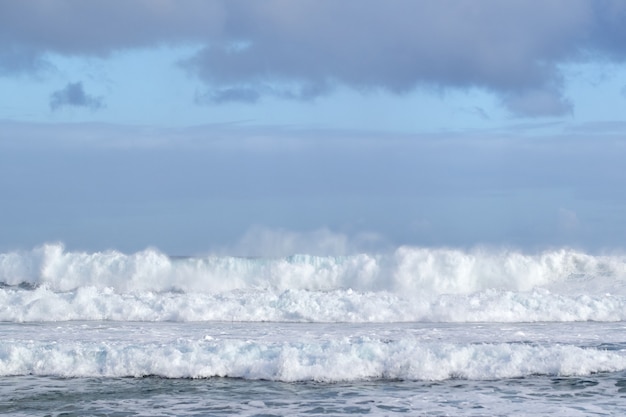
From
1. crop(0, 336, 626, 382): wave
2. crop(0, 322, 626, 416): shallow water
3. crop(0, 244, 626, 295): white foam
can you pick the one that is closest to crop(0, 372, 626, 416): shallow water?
crop(0, 322, 626, 416): shallow water

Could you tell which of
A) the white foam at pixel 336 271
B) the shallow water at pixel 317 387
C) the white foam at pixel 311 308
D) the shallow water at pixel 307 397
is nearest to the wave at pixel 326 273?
the white foam at pixel 336 271

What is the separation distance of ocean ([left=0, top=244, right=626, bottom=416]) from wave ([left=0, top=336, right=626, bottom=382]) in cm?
2

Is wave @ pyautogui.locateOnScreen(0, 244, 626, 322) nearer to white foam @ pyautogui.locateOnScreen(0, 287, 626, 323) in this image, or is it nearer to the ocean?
the ocean

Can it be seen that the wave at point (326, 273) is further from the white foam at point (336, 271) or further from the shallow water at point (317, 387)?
the shallow water at point (317, 387)

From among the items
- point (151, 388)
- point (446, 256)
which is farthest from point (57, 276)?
point (151, 388)

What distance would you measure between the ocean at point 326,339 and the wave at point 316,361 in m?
0.02

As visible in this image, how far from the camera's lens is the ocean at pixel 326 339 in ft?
37.4

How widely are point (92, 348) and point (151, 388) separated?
219 centimetres

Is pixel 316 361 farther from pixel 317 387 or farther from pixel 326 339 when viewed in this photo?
pixel 326 339

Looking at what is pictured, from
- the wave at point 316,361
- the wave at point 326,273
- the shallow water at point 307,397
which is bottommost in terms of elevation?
the shallow water at point 307,397

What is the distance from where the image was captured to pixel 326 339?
53.8 feet

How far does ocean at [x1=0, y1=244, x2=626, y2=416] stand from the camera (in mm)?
11406

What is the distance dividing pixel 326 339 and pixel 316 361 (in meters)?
3.25

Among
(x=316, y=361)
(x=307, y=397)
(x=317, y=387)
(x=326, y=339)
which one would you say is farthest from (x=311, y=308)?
(x=307, y=397)
